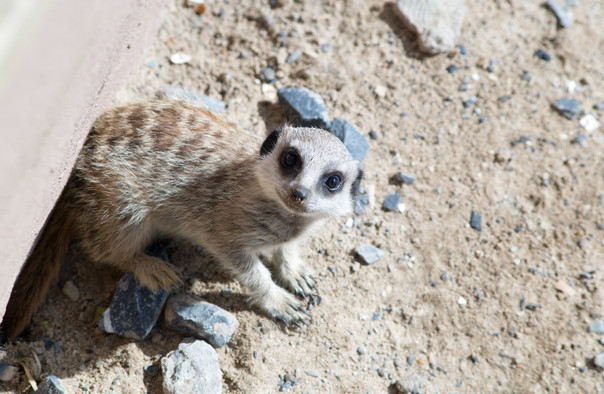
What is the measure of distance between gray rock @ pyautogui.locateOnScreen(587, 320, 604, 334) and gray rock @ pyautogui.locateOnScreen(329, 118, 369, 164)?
148 centimetres

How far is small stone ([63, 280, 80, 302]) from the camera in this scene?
2.51 metres

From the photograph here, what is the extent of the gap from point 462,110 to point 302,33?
112 centimetres

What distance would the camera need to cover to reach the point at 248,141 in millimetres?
2611

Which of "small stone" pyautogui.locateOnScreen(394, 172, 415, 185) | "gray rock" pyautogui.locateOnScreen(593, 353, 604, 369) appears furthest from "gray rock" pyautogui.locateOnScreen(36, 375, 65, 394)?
"gray rock" pyautogui.locateOnScreen(593, 353, 604, 369)

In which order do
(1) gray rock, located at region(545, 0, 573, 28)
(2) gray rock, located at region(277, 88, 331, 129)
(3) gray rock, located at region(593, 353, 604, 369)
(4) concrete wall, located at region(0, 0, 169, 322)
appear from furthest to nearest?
(1) gray rock, located at region(545, 0, 573, 28), (2) gray rock, located at region(277, 88, 331, 129), (3) gray rock, located at region(593, 353, 604, 369), (4) concrete wall, located at region(0, 0, 169, 322)

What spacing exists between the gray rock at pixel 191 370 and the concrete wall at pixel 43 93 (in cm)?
71

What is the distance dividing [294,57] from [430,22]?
3.03 feet

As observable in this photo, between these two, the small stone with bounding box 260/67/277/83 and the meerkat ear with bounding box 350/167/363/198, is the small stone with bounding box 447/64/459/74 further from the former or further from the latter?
the meerkat ear with bounding box 350/167/363/198

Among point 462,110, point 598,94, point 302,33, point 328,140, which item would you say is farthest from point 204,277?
point 598,94

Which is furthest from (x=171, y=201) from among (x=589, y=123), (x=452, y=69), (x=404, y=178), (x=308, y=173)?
A: (x=589, y=123)

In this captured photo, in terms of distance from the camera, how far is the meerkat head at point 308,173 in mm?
2144

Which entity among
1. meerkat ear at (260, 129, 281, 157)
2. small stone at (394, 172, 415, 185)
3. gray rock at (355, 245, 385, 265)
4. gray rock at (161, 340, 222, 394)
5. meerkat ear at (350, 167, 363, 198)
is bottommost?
gray rock at (161, 340, 222, 394)

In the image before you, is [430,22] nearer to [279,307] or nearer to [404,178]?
[404,178]

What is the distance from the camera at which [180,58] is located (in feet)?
10.3
